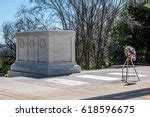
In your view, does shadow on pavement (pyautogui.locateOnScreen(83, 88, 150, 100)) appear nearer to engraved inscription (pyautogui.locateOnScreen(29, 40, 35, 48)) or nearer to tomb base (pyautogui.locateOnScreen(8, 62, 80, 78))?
tomb base (pyautogui.locateOnScreen(8, 62, 80, 78))

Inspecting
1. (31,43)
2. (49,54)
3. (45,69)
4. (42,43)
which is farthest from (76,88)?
(31,43)

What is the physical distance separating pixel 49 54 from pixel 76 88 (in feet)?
13.5

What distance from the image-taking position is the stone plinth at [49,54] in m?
16.9

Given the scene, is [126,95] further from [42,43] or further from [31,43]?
[31,43]

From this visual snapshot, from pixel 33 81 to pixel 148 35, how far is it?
1498 cm

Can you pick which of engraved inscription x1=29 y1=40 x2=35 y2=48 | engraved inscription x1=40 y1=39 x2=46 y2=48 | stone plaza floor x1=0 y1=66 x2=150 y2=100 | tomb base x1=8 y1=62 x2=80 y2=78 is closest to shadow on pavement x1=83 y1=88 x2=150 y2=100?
stone plaza floor x1=0 y1=66 x2=150 y2=100

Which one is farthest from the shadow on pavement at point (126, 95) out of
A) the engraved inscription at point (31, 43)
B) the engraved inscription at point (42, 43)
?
the engraved inscription at point (31, 43)

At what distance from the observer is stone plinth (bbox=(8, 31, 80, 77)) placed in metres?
16.9

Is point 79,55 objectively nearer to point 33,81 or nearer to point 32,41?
point 32,41

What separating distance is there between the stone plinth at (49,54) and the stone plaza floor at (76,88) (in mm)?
860

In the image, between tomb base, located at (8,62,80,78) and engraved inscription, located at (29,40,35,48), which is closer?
tomb base, located at (8,62,80,78)

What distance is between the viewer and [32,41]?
1814 cm

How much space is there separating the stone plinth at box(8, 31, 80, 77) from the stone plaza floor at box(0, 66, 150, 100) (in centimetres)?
86

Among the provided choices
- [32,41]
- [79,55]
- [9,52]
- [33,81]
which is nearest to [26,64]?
[32,41]
